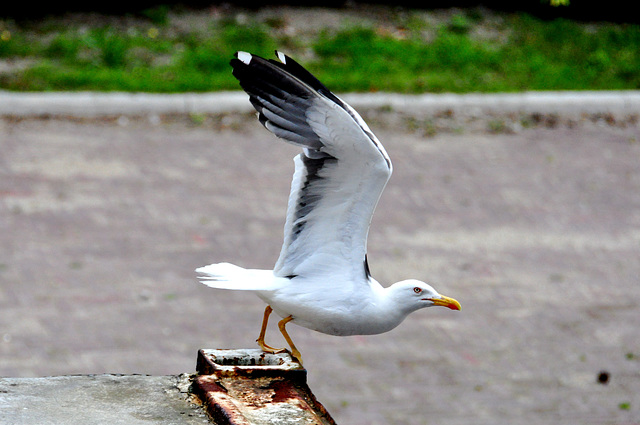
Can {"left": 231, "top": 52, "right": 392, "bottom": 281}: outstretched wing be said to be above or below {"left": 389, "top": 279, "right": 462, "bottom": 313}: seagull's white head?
above

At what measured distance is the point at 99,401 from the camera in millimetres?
3535

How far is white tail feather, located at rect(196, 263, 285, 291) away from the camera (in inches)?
140

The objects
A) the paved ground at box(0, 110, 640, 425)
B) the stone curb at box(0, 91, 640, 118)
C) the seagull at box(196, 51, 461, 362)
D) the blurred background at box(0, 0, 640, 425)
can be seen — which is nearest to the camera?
the seagull at box(196, 51, 461, 362)

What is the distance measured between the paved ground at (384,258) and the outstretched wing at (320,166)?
242 centimetres

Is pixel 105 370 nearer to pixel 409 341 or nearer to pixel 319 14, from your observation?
pixel 409 341

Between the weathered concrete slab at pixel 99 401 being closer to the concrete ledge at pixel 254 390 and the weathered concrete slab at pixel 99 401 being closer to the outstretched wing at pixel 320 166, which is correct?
the concrete ledge at pixel 254 390

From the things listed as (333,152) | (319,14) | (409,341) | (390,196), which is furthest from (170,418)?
(319,14)

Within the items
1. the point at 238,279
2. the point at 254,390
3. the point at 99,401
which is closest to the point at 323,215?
the point at 238,279

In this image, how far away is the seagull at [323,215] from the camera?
3543 millimetres

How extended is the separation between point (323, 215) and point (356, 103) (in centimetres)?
782

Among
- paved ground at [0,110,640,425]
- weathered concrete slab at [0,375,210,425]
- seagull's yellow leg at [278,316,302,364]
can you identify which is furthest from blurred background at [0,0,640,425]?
weathered concrete slab at [0,375,210,425]

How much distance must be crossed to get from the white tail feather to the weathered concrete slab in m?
0.42

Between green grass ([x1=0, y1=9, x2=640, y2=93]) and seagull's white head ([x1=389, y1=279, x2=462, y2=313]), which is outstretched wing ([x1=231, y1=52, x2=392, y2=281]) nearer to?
seagull's white head ([x1=389, y1=279, x2=462, y2=313])

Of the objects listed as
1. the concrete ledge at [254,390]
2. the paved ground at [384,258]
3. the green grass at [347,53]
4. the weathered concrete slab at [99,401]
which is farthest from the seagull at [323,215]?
the green grass at [347,53]
